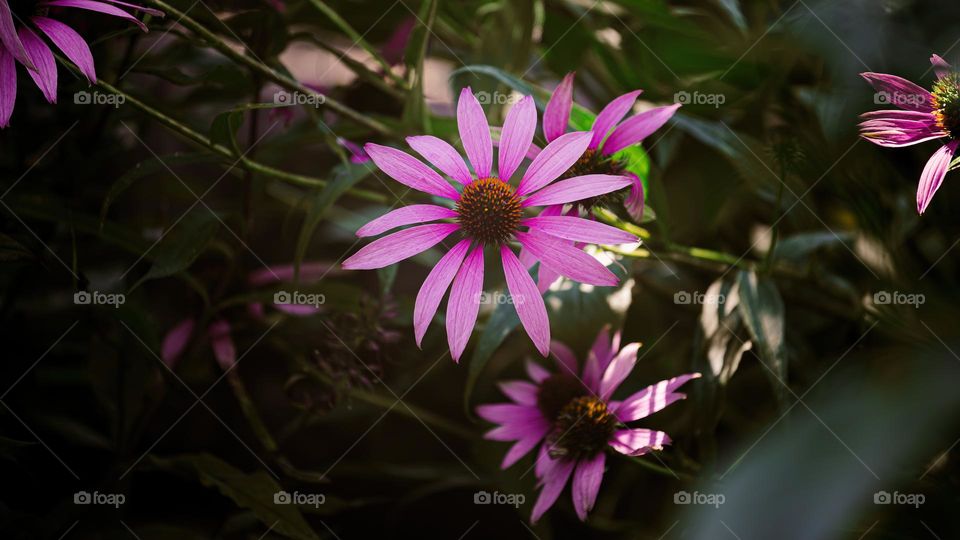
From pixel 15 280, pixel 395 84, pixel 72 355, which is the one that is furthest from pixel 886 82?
pixel 72 355

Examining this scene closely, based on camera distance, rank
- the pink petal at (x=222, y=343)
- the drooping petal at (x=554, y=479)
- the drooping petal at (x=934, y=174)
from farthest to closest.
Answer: the pink petal at (x=222, y=343), the drooping petal at (x=554, y=479), the drooping petal at (x=934, y=174)

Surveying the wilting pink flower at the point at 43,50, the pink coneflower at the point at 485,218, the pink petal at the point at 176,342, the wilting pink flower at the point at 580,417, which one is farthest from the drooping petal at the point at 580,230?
the pink petal at the point at 176,342

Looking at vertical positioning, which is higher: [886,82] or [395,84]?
[395,84]

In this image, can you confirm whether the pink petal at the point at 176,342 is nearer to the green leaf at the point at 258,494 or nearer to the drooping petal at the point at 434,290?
the green leaf at the point at 258,494

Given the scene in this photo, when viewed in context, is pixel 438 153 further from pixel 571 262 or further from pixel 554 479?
pixel 554 479

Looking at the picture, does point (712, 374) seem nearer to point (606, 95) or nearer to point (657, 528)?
point (657, 528)

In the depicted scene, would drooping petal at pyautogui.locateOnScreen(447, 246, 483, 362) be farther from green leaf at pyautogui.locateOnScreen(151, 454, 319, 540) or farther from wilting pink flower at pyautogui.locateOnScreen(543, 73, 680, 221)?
green leaf at pyautogui.locateOnScreen(151, 454, 319, 540)
